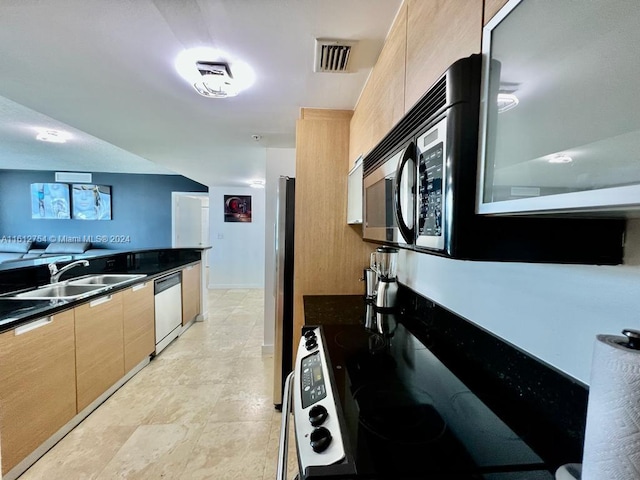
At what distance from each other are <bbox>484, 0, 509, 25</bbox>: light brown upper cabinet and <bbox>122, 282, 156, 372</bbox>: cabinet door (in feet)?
9.14

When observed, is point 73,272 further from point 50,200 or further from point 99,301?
point 50,200

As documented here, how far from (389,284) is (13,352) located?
2024 millimetres

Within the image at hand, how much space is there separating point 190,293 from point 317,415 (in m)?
3.43

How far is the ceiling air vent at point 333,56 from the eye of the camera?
131 cm

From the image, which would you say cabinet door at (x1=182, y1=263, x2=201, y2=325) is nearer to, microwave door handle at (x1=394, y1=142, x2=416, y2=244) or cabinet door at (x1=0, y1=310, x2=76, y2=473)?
cabinet door at (x1=0, y1=310, x2=76, y2=473)

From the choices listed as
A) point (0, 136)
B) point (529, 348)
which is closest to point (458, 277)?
point (529, 348)

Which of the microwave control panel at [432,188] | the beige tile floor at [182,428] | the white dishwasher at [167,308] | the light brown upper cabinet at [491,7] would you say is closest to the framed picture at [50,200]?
the white dishwasher at [167,308]

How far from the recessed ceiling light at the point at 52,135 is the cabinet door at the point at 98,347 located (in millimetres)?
2393

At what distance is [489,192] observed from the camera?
543 mm

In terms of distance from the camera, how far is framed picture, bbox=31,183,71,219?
19.0 feet

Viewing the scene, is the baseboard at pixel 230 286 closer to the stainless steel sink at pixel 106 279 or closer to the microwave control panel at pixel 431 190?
the stainless steel sink at pixel 106 279

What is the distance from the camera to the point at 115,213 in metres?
5.89

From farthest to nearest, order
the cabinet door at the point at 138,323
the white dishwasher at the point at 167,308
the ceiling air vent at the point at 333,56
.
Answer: the white dishwasher at the point at 167,308 → the cabinet door at the point at 138,323 → the ceiling air vent at the point at 333,56

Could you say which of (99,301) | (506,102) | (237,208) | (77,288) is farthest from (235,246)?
(506,102)
